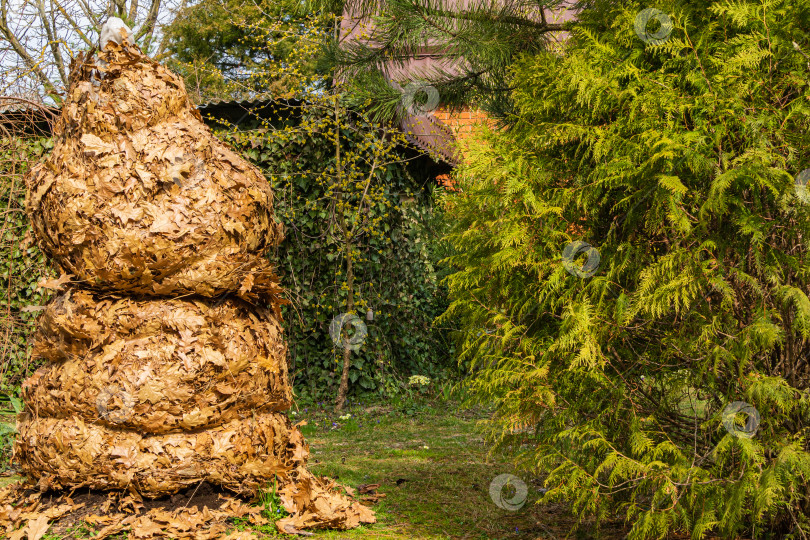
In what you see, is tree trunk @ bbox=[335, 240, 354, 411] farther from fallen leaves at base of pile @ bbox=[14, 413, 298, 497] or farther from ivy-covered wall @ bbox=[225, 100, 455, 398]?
fallen leaves at base of pile @ bbox=[14, 413, 298, 497]

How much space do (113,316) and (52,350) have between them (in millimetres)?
501

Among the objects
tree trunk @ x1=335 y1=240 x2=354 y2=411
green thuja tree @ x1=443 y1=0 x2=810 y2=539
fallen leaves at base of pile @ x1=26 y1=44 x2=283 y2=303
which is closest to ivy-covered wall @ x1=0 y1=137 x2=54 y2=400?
fallen leaves at base of pile @ x1=26 y1=44 x2=283 y2=303

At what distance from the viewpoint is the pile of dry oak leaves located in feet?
11.9

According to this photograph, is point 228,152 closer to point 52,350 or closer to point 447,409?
point 52,350

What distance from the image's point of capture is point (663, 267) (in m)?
3.05

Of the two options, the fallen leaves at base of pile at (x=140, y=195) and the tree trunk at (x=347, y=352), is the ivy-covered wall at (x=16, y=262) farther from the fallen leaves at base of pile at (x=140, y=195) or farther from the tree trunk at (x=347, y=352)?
the tree trunk at (x=347, y=352)

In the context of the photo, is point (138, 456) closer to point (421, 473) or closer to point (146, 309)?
point (146, 309)

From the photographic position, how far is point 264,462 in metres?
3.92

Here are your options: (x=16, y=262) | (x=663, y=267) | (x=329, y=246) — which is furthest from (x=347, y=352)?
(x=663, y=267)

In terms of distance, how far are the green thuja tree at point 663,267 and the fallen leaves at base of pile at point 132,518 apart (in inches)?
62.8

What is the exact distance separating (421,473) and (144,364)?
2.59 meters

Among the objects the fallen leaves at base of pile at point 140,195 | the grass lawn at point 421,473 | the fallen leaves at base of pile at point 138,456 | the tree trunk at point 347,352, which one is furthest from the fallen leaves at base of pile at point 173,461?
the tree trunk at point 347,352

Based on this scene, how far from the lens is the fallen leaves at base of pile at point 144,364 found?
3.61 meters

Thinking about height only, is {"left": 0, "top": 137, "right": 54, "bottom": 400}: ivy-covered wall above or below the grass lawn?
above
